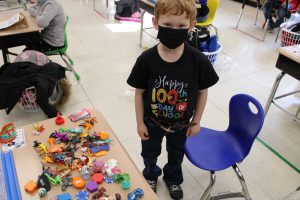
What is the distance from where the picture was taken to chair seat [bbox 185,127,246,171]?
1371 mm

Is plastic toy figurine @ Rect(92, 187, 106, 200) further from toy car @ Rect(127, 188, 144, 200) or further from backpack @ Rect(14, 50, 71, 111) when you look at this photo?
backpack @ Rect(14, 50, 71, 111)

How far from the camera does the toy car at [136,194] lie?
2.95ft

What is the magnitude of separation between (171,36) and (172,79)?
0.60 feet

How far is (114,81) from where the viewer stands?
2740 millimetres

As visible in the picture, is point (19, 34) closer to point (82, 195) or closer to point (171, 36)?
point (171, 36)

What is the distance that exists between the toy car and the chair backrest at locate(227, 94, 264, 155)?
65cm

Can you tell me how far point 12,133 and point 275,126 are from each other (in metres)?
2.01

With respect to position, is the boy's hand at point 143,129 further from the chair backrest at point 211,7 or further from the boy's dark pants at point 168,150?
the chair backrest at point 211,7

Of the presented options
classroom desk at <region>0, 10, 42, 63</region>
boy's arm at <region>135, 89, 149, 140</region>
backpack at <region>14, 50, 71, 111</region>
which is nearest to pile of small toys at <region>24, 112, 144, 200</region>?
boy's arm at <region>135, 89, 149, 140</region>

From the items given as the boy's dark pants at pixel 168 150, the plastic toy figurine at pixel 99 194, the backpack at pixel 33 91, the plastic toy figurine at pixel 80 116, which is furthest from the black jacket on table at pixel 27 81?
the plastic toy figurine at pixel 99 194

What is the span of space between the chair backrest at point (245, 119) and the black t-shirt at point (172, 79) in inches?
11.9

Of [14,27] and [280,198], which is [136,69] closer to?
[280,198]

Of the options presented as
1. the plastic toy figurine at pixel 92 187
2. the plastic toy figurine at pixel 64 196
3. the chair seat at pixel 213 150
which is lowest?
the chair seat at pixel 213 150

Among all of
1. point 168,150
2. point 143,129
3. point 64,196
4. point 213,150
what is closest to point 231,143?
point 213,150
